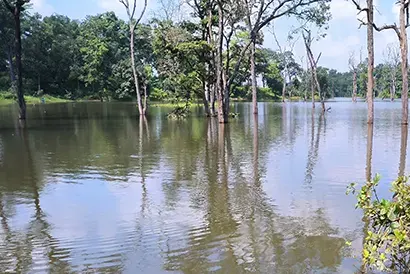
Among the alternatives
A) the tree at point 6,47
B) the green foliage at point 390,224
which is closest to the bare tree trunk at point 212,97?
the green foliage at point 390,224

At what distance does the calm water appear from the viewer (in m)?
4.61

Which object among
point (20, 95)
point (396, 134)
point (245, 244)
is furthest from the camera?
point (20, 95)

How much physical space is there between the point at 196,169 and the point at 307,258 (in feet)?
18.1

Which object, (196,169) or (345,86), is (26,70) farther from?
(345,86)

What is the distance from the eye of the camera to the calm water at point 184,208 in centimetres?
461

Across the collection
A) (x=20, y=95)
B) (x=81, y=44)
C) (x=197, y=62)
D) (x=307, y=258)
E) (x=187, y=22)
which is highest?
(x=81, y=44)

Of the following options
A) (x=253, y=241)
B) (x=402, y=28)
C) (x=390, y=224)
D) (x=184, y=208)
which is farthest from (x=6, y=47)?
(x=390, y=224)

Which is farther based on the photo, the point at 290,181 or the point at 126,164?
the point at 126,164

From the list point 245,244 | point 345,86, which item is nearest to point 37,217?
point 245,244

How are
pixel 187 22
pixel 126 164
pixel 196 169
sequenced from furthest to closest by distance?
pixel 187 22 < pixel 126 164 < pixel 196 169

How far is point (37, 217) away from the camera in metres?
6.23

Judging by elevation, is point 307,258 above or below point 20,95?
below

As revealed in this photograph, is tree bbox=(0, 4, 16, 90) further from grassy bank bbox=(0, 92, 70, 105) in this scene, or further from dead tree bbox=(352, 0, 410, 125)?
dead tree bbox=(352, 0, 410, 125)

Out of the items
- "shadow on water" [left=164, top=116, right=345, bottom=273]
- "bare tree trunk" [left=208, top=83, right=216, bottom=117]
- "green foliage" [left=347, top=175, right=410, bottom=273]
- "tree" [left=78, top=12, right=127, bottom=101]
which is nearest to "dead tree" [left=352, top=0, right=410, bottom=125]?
"bare tree trunk" [left=208, top=83, right=216, bottom=117]
